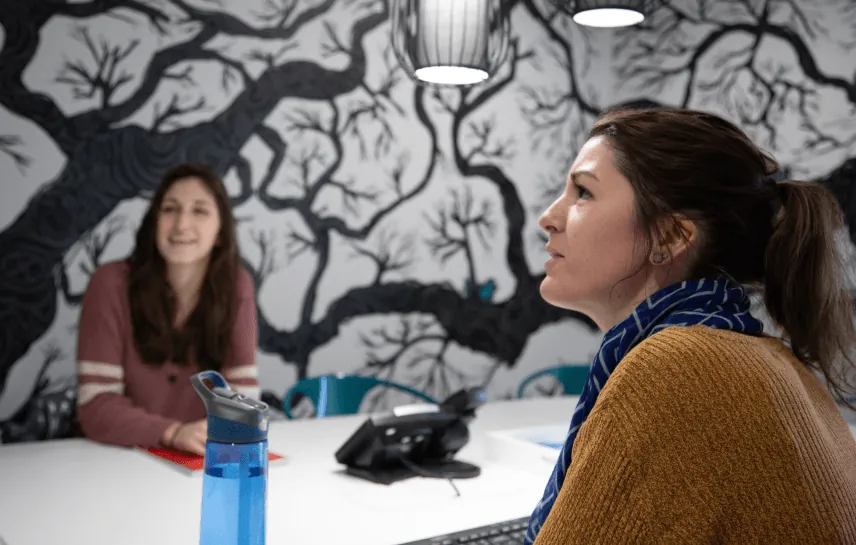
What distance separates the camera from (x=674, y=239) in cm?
118

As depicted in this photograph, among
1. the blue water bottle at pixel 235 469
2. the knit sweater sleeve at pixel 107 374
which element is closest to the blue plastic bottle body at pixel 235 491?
the blue water bottle at pixel 235 469

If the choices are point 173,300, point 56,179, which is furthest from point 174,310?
point 56,179

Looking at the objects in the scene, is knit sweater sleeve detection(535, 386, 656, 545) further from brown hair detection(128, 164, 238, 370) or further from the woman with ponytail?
brown hair detection(128, 164, 238, 370)

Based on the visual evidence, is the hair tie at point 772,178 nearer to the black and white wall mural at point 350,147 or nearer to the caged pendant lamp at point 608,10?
the caged pendant lamp at point 608,10

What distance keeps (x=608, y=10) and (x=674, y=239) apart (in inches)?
37.7

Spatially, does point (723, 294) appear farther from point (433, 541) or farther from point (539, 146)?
point (539, 146)

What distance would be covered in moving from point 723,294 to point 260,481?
710 mm

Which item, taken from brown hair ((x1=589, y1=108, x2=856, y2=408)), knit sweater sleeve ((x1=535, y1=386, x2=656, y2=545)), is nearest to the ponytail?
brown hair ((x1=589, y1=108, x2=856, y2=408))

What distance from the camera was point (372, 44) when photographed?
147 inches

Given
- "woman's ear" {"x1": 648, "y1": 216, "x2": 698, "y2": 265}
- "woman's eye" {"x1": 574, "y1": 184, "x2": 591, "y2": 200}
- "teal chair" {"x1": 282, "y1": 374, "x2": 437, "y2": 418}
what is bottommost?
"teal chair" {"x1": 282, "y1": 374, "x2": 437, "y2": 418}

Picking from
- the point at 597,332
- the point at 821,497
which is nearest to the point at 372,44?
the point at 597,332

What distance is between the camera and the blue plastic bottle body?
117 cm

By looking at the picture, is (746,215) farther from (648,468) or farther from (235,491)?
(235,491)

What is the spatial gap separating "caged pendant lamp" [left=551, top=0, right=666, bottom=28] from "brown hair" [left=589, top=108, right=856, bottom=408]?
0.75m
